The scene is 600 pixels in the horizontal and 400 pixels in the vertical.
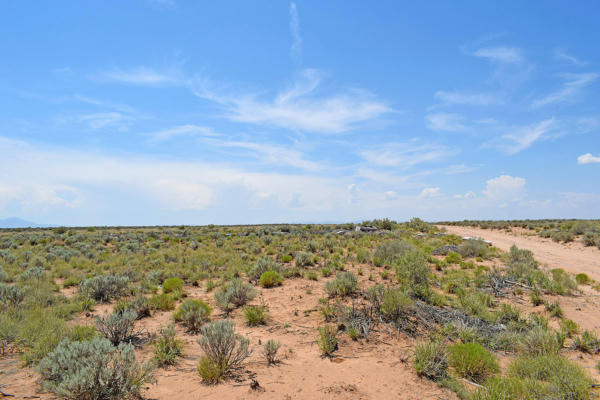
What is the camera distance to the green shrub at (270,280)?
11.7 meters

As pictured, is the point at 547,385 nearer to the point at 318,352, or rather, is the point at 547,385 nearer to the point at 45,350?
the point at 318,352

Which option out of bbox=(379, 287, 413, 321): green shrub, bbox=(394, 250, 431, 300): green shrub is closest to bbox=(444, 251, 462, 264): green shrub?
bbox=(394, 250, 431, 300): green shrub

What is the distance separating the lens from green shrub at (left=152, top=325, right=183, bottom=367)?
18.8 ft

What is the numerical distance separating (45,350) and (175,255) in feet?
41.8

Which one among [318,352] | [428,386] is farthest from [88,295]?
[428,386]

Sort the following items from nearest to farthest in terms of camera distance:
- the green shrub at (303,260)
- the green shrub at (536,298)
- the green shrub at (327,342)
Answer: the green shrub at (327,342) → the green shrub at (536,298) → the green shrub at (303,260)

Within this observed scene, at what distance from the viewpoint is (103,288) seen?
10.2 meters

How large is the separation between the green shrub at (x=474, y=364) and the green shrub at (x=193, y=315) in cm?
586

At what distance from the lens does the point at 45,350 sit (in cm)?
545

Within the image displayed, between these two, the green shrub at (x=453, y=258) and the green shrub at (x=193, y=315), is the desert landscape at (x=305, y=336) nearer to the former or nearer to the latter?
the green shrub at (x=193, y=315)

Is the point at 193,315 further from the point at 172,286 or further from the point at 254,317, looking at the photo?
the point at 172,286

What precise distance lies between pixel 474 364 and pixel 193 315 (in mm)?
6386

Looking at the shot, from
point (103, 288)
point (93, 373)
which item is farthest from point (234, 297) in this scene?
point (93, 373)

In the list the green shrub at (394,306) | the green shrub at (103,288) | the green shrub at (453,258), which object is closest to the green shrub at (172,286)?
the green shrub at (103,288)
